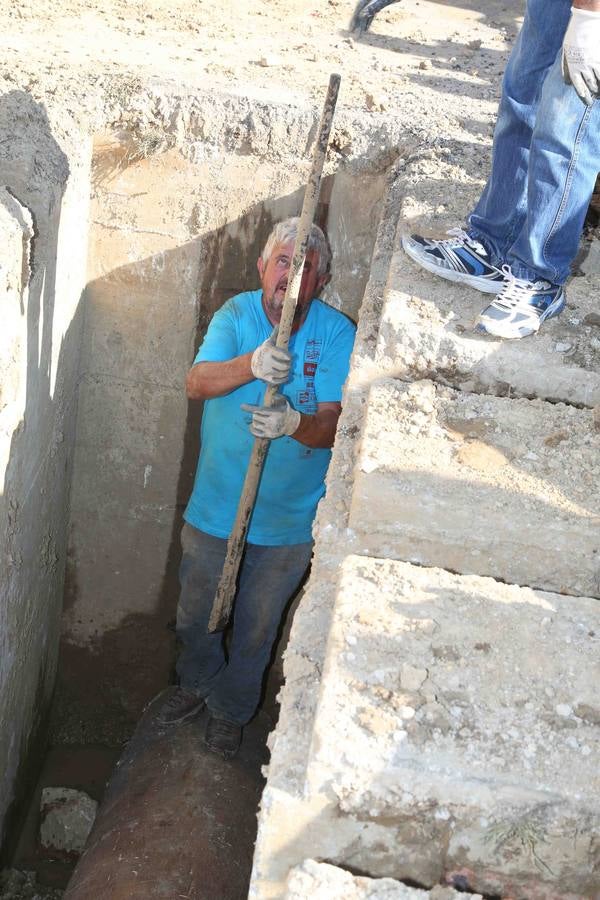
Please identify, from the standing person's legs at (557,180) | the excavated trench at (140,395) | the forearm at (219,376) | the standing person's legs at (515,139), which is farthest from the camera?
the excavated trench at (140,395)

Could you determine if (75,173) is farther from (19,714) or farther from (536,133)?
(19,714)

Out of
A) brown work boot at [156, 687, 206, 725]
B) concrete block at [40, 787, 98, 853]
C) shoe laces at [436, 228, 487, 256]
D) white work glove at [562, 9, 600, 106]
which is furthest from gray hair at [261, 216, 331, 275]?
concrete block at [40, 787, 98, 853]

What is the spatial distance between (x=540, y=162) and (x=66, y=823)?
403 centimetres

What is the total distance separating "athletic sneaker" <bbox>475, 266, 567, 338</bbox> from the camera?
10.4 ft

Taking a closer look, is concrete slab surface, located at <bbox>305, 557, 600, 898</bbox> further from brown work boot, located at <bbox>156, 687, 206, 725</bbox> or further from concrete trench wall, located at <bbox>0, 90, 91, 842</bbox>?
brown work boot, located at <bbox>156, 687, 206, 725</bbox>

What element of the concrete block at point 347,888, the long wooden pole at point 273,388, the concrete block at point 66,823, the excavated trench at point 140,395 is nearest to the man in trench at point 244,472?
the long wooden pole at point 273,388

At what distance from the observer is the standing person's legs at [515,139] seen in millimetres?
3373

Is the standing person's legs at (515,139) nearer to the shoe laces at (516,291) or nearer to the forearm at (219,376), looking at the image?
the shoe laces at (516,291)

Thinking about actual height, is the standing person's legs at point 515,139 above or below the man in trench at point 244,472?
above

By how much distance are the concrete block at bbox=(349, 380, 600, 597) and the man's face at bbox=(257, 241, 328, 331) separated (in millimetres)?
1490

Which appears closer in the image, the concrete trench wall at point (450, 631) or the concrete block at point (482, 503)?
the concrete trench wall at point (450, 631)

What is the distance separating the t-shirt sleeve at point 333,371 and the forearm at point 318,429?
11cm

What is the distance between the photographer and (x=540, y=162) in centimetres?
311

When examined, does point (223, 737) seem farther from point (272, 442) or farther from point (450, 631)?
point (450, 631)
